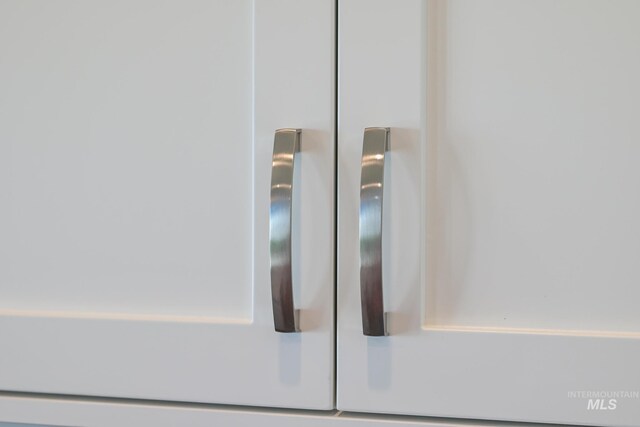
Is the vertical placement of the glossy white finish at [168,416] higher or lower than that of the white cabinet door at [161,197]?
lower

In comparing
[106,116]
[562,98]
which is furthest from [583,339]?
[106,116]

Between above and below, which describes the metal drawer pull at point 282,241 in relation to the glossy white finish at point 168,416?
above

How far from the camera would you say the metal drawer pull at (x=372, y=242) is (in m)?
0.56

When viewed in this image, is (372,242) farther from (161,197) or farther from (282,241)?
(161,197)

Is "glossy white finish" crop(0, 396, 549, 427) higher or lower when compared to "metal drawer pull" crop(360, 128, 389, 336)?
lower

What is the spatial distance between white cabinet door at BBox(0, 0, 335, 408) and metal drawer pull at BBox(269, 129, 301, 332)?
2 centimetres

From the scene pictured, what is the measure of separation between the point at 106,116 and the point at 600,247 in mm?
422

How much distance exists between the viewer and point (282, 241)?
1.91ft

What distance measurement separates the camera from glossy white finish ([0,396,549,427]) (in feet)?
1.95

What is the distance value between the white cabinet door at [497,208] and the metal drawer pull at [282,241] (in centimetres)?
4

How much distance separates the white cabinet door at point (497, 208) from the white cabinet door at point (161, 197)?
0.03 meters

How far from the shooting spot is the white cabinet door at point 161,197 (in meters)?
0.61

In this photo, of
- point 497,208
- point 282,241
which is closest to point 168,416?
point 282,241

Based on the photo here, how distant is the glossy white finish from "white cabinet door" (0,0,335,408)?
11mm
